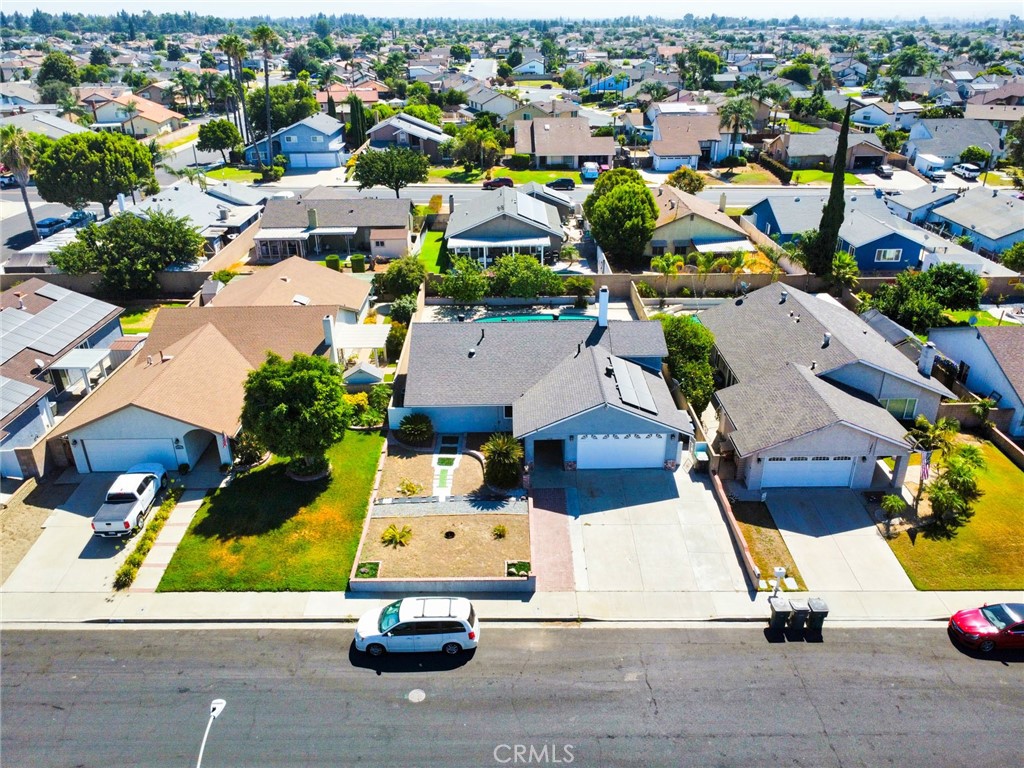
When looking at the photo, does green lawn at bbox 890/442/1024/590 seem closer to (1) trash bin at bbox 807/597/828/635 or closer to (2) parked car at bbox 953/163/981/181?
(1) trash bin at bbox 807/597/828/635

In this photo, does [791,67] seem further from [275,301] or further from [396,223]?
[275,301]

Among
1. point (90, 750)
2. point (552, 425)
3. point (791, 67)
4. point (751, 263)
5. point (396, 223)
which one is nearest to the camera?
point (90, 750)

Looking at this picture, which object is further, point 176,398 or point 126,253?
point 126,253

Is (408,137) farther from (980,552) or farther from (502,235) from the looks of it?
(980,552)

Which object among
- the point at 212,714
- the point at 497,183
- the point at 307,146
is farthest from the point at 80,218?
the point at 212,714

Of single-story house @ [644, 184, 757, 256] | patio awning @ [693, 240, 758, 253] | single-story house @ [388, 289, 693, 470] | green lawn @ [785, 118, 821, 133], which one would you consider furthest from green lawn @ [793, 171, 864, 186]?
single-story house @ [388, 289, 693, 470]

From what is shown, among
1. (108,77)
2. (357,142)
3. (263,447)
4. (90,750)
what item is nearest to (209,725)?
(90,750)

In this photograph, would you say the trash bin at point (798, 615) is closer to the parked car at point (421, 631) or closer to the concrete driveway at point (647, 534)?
the concrete driveway at point (647, 534)
